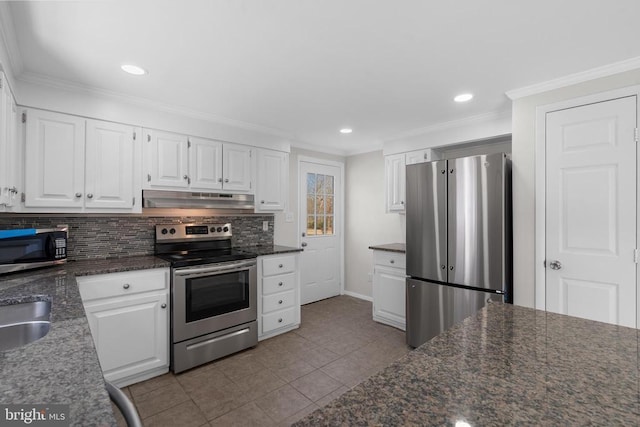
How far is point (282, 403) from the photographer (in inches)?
85.7

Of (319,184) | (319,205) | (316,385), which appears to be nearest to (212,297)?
(316,385)

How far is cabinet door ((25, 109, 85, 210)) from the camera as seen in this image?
2221mm

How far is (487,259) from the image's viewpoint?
2.55m

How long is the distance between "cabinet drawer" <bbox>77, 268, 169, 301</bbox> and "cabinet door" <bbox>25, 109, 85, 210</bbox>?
64 centimetres

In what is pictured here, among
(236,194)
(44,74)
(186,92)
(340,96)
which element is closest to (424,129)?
(340,96)

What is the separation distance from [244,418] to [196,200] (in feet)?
6.15

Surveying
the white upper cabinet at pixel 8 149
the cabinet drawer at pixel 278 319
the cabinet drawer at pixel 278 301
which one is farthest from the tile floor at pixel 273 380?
the white upper cabinet at pixel 8 149

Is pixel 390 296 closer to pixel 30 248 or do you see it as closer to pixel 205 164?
pixel 205 164

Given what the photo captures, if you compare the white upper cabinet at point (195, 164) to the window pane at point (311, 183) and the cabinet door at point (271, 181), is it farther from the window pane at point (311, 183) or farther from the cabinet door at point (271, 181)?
the window pane at point (311, 183)

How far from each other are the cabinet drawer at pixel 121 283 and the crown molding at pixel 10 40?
1.44m

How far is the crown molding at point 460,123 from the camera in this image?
9.88 feet

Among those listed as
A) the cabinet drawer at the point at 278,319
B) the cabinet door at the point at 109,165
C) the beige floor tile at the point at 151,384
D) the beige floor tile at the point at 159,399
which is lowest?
the beige floor tile at the point at 159,399

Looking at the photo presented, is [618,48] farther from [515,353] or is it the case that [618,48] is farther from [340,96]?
[515,353]

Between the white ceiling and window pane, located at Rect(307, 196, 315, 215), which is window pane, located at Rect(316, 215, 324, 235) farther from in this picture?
the white ceiling
